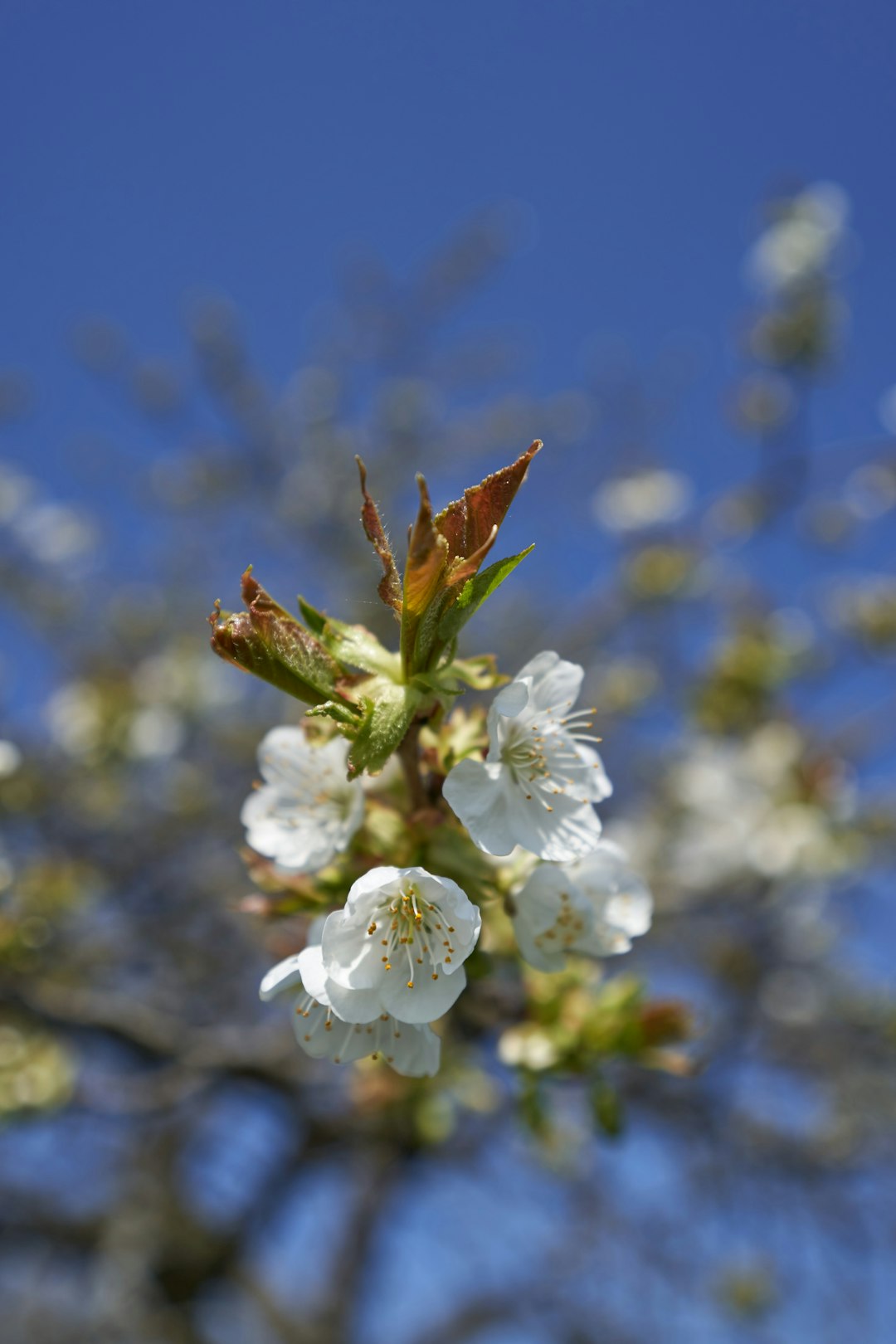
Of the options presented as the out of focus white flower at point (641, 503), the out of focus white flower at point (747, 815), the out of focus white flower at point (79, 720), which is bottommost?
the out of focus white flower at point (747, 815)

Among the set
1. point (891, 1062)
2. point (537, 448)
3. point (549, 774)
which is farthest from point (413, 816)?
point (891, 1062)

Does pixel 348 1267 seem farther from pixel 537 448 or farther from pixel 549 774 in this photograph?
pixel 537 448

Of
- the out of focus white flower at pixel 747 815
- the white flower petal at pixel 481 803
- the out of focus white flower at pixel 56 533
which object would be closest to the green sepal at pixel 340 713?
the white flower petal at pixel 481 803

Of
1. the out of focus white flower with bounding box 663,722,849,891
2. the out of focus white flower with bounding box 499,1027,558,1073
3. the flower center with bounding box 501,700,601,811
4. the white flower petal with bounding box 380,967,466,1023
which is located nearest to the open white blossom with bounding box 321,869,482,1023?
the white flower petal with bounding box 380,967,466,1023

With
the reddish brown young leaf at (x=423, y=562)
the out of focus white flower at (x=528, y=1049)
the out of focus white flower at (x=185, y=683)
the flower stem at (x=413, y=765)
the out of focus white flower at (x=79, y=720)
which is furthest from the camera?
the out of focus white flower at (x=185, y=683)

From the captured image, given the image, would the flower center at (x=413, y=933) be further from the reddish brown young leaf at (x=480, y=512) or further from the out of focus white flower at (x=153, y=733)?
the out of focus white flower at (x=153, y=733)

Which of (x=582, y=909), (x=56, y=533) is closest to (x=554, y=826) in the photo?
(x=582, y=909)
